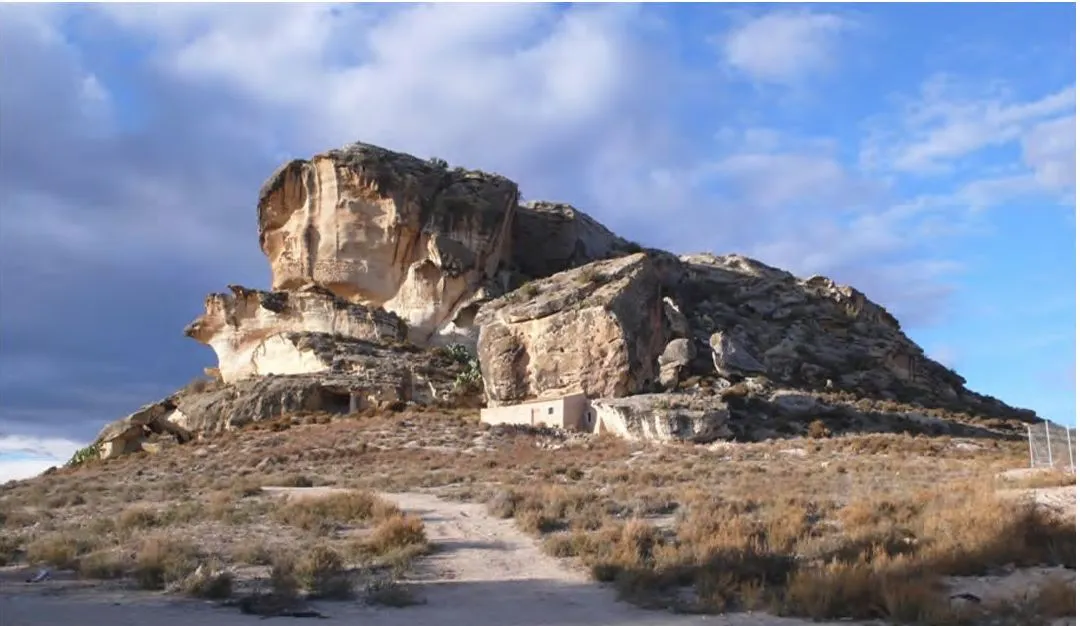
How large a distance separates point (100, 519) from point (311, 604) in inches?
298

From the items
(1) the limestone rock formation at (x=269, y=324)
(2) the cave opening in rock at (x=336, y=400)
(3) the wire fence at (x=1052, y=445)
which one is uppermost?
(1) the limestone rock formation at (x=269, y=324)

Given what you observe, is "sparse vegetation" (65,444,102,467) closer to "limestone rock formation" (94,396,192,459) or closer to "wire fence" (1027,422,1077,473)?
"limestone rock formation" (94,396,192,459)

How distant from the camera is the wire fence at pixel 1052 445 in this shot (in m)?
21.4

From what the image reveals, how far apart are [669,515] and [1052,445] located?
11.2 meters

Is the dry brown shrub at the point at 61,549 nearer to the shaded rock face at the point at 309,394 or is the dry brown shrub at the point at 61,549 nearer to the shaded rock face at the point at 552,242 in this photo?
the shaded rock face at the point at 309,394

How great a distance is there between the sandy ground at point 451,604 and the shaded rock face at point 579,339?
2447cm

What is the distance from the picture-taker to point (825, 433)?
111 ft

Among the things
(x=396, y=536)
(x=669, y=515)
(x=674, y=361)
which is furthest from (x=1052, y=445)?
(x=674, y=361)

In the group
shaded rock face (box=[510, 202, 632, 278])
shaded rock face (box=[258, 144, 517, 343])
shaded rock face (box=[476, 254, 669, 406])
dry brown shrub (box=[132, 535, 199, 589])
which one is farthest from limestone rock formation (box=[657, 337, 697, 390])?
dry brown shrub (box=[132, 535, 199, 589])

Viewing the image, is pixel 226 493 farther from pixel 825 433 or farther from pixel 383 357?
pixel 383 357

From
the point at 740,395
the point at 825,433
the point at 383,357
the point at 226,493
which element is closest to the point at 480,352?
the point at 383,357

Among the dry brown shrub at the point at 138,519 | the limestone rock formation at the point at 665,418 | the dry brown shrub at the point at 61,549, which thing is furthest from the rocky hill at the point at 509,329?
the dry brown shrub at the point at 61,549

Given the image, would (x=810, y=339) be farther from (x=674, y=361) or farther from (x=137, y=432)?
(x=137, y=432)

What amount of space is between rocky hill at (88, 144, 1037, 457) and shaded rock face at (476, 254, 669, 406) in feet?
0.28
